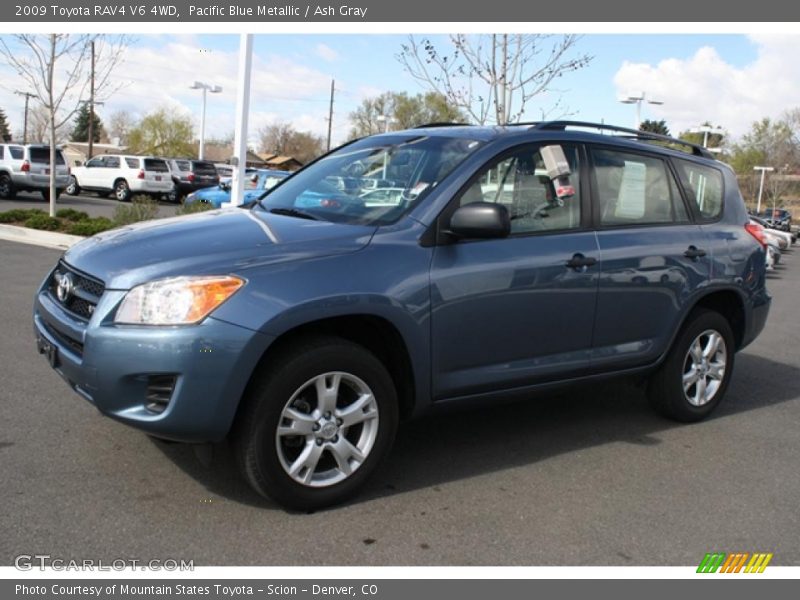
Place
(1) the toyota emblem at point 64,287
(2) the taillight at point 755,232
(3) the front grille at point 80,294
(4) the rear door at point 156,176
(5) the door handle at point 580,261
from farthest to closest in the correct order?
(4) the rear door at point 156,176
(2) the taillight at point 755,232
(5) the door handle at point 580,261
(1) the toyota emblem at point 64,287
(3) the front grille at point 80,294

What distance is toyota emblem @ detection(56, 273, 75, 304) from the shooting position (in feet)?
12.6

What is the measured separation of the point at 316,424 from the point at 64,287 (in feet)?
4.71

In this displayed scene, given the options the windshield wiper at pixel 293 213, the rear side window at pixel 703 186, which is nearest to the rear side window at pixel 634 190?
the rear side window at pixel 703 186

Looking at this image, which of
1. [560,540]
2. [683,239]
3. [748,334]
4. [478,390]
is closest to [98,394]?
[478,390]

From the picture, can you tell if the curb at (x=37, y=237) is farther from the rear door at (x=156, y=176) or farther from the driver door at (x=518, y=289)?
the rear door at (x=156, y=176)

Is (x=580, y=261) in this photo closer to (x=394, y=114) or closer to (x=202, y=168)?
(x=202, y=168)

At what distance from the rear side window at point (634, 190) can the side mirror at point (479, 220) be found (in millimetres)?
1067

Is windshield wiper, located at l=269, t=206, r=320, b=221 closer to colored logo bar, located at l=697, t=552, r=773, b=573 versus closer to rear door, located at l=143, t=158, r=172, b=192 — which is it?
colored logo bar, located at l=697, t=552, r=773, b=573

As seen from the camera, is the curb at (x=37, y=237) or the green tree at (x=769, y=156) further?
the green tree at (x=769, y=156)

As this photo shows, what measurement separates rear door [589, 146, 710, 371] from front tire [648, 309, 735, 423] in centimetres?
23

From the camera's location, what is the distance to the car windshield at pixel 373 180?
13.8ft

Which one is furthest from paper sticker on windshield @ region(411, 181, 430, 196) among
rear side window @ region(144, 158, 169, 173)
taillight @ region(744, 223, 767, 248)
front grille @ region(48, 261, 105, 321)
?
rear side window @ region(144, 158, 169, 173)
